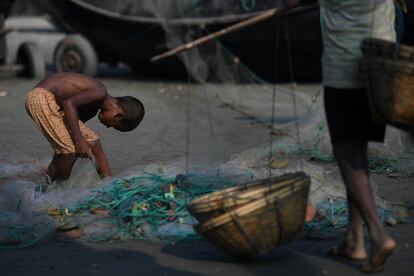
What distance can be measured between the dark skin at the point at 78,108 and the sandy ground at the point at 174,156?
0.59 meters

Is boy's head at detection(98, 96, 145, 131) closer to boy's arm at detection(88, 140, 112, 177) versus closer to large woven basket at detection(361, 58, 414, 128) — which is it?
boy's arm at detection(88, 140, 112, 177)

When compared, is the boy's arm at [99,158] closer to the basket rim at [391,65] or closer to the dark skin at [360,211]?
the dark skin at [360,211]

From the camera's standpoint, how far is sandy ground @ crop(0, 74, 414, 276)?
4.14 meters

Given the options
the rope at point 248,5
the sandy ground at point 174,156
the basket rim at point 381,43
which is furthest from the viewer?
the rope at point 248,5

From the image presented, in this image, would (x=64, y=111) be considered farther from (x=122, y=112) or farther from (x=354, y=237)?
(x=354, y=237)

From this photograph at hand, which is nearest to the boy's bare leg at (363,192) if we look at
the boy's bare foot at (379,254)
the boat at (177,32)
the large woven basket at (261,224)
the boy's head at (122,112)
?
the boy's bare foot at (379,254)

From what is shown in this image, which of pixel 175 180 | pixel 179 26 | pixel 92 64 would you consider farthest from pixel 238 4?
pixel 175 180

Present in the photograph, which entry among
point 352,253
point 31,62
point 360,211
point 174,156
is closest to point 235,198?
point 360,211

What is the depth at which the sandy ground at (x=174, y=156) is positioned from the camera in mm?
4137

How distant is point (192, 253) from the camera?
4.41 meters

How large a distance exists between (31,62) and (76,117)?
7.48m

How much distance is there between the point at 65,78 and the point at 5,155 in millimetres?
1381

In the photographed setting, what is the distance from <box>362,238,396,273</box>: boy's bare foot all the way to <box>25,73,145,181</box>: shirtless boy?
2208 millimetres

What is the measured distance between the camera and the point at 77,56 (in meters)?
12.7
